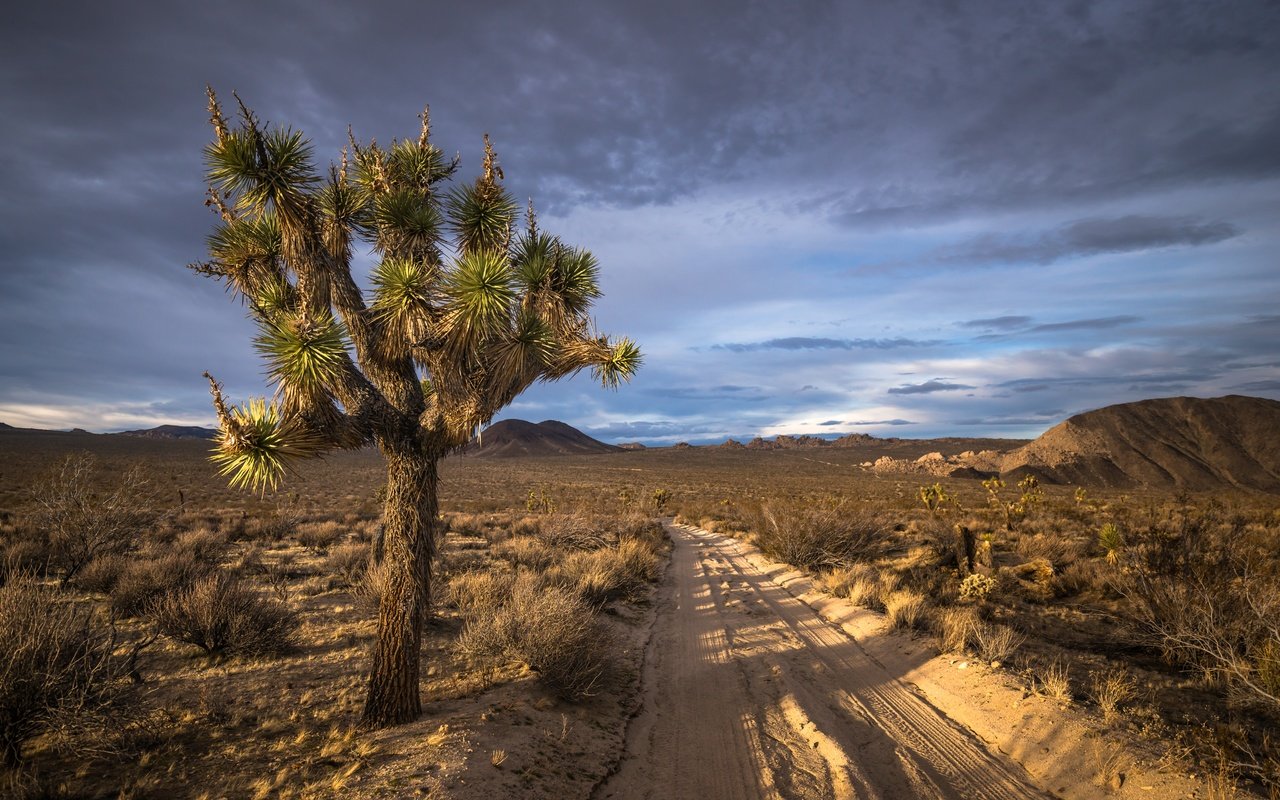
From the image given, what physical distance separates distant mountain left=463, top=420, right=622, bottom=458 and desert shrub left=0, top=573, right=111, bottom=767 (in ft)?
429

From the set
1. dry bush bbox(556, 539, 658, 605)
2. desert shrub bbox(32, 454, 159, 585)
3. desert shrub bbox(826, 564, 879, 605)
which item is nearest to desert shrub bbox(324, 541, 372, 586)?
desert shrub bbox(32, 454, 159, 585)

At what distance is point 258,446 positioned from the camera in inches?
187

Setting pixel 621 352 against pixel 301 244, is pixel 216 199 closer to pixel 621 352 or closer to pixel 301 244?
pixel 301 244

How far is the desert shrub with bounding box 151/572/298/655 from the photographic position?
704cm

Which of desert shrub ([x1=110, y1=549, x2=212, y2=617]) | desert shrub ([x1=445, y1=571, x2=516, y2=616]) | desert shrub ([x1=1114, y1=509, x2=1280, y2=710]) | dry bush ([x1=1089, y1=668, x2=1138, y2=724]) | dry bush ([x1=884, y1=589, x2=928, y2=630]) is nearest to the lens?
dry bush ([x1=1089, y1=668, x2=1138, y2=724])

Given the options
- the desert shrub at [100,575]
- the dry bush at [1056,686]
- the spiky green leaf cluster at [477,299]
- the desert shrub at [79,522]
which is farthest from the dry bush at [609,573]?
the desert shrub at [79,522]

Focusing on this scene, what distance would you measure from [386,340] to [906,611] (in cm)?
867

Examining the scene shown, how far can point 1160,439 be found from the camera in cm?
5459

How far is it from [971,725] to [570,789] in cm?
445

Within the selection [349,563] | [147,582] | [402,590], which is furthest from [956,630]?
[147,582]

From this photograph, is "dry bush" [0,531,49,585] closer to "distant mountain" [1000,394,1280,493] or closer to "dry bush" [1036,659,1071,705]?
"dry bush" [1036,659,1071,705]

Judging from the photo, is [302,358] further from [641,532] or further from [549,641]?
[641,532]

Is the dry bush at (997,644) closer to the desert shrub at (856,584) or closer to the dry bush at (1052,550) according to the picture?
the desert shrub at (856,584)

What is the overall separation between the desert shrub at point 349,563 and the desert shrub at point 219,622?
321 centimetres
